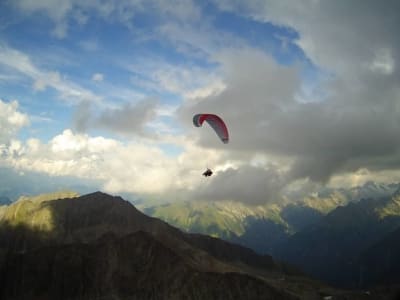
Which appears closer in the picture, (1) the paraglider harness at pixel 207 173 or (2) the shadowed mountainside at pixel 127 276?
(1) the paraglider harness at pixel 207 173

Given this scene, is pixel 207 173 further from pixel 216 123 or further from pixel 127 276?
pixel 127 276

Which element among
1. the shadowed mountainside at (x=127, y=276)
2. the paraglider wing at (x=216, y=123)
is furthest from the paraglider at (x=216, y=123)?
the shadowed mountainside at (x=127, y=276)

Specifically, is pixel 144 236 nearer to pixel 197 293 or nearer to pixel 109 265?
pixel 109 265

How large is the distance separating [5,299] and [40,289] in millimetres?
16615

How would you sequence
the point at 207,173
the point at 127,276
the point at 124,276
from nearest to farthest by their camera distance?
the point at 207,173, the point at 124,276, the point at 127,276

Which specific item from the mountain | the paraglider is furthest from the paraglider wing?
the mountain

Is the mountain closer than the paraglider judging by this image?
Answer: No

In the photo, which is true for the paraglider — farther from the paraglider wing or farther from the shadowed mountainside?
the shadowed mountainside

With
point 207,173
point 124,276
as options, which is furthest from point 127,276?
point 207,173

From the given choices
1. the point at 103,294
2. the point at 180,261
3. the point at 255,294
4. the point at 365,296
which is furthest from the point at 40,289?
the point at 365,296

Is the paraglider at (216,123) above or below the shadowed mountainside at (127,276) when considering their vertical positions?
above

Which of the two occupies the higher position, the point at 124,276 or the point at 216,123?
the point at 216,123

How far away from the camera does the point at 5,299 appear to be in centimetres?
17075

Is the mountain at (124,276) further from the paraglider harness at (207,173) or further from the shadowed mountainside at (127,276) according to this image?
the paraglider harness at (207,173)
